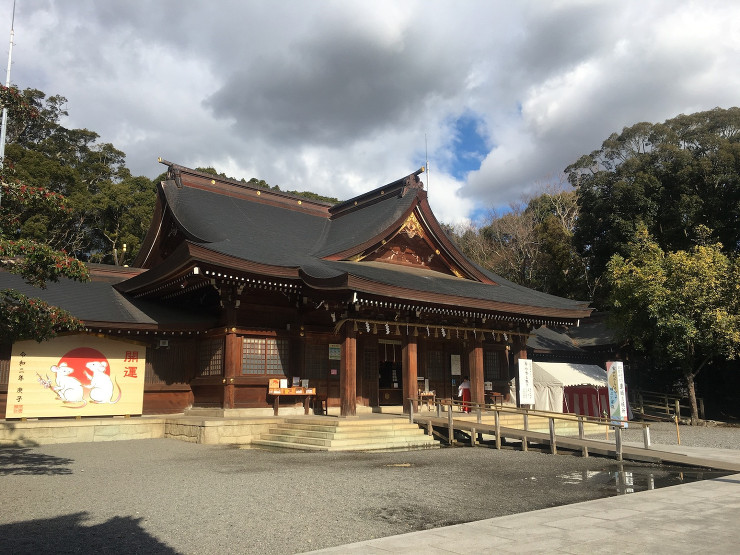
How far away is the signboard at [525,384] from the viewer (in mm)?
17078

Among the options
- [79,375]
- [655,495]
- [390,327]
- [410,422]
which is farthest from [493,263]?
[655,495]

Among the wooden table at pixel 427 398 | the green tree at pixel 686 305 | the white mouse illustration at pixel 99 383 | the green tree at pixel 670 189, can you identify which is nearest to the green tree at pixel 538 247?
the green tree at pixel 670 189

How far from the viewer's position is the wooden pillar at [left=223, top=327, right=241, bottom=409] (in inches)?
618

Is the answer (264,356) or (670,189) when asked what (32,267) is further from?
(670,189)

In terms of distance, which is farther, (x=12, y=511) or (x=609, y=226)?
(x=609, y=226)

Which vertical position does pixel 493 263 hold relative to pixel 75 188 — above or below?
below

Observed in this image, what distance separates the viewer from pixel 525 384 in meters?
17.3

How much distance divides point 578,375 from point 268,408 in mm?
12887

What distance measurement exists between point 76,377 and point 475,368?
474 inches

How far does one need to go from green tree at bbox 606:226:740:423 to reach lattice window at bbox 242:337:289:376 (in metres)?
13.8

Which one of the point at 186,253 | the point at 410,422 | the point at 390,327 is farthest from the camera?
the point at 390,327

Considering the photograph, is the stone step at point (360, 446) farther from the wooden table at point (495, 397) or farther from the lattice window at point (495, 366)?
the lattice window at point (495, 366)

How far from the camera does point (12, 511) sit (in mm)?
6668

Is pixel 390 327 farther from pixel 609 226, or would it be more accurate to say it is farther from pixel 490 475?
pixel 609 226
